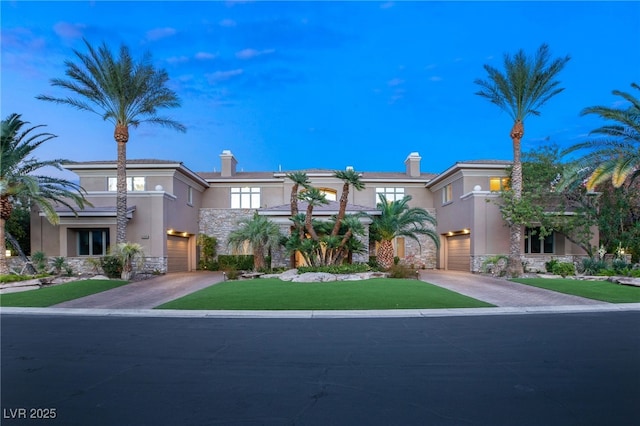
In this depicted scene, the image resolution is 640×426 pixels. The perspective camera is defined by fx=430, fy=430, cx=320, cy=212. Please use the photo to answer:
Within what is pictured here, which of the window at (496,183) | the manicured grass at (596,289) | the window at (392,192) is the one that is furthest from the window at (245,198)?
the manicured grass at (596,289)

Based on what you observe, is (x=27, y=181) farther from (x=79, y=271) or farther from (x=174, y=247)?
(x=174, y=247)

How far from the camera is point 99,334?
976 cm

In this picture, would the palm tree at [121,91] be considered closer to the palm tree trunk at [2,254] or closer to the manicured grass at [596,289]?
the palm tree trunk at [2,254]

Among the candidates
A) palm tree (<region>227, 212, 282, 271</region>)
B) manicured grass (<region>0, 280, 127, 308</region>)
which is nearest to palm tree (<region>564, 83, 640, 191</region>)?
palm tree (<region>227, 212, 282, 271</region>)

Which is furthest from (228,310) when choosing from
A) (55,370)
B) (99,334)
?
(55,370)

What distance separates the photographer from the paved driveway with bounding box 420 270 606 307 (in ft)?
46.9

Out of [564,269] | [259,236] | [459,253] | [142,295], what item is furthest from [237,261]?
[564,269]

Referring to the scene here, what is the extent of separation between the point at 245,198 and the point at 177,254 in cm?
679

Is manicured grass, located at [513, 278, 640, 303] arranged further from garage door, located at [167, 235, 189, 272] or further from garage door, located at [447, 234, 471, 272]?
garage door, located at [167, 235, 189, 272]

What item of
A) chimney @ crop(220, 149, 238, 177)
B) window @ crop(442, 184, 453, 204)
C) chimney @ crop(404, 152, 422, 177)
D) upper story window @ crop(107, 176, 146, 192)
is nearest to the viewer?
upper story window @ crop(107, 176, 146, 192)

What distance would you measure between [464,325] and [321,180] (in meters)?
22.9

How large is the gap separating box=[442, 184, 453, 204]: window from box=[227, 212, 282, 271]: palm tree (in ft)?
43.2

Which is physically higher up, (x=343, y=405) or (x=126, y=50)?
(x=126, y=50)

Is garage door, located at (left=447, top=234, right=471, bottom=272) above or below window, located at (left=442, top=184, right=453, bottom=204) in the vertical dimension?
below
